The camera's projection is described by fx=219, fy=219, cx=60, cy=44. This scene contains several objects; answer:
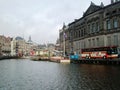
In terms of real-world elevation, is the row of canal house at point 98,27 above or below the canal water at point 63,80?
above

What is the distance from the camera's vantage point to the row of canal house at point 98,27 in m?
85.0

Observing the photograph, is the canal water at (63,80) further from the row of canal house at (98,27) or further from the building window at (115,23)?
the row of canal house at (98,27)

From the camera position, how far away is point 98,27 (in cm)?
9550

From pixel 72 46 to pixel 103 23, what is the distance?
3906 centimetres

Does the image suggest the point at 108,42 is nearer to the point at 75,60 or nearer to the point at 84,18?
the point at 75,60

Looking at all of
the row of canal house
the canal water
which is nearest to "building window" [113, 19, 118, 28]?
the row of canal house

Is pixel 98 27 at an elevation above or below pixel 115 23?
below

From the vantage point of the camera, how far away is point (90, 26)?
102062 mm

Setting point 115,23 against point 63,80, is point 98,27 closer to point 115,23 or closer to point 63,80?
point 115,23

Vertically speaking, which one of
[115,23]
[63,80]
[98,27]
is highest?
[115,23]

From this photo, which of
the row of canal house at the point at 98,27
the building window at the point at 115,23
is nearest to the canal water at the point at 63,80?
the building window at the point at 115,23

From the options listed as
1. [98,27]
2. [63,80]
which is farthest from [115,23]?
[63,80]

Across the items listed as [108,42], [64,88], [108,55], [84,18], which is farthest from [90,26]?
[64,88]

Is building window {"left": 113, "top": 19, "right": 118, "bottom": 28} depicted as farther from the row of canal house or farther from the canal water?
the canal water
